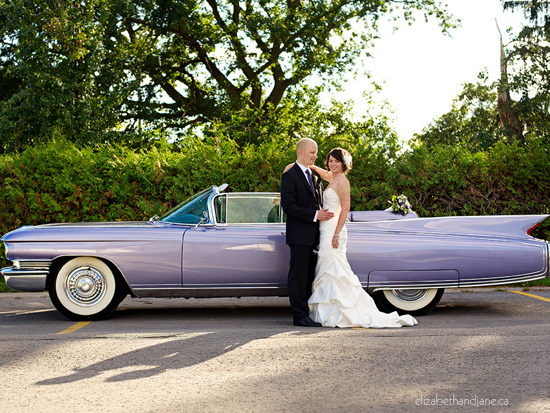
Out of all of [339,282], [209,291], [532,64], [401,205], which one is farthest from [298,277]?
[532,64]

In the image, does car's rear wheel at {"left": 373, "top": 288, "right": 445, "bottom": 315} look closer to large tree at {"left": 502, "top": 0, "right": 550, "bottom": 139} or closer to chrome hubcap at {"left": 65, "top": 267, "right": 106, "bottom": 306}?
chrome hubcap at {"left": 65, "top": 267, "right": 106, "bottom": 306}

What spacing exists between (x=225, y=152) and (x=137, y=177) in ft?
5.29

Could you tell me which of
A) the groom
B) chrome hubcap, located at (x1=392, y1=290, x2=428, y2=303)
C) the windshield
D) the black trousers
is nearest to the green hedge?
the windshield

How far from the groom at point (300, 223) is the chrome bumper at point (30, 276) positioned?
2.72m

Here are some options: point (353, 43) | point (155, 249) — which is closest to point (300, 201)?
point (155, 249)

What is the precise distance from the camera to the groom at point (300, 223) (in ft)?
23.3

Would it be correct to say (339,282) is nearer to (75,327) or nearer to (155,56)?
(75,327)

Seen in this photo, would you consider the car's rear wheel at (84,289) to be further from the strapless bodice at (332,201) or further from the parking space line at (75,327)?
the strapless bodice at (332,201)

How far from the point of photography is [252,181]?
11.9m

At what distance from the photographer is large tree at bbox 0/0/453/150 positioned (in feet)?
60.2

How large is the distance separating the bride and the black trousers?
139 mm

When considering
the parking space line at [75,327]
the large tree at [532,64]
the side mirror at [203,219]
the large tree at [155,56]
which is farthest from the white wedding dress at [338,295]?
the large tree at [532,64]

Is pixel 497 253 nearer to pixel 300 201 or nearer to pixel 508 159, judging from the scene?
pixel 300 201

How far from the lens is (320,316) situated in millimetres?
7094
